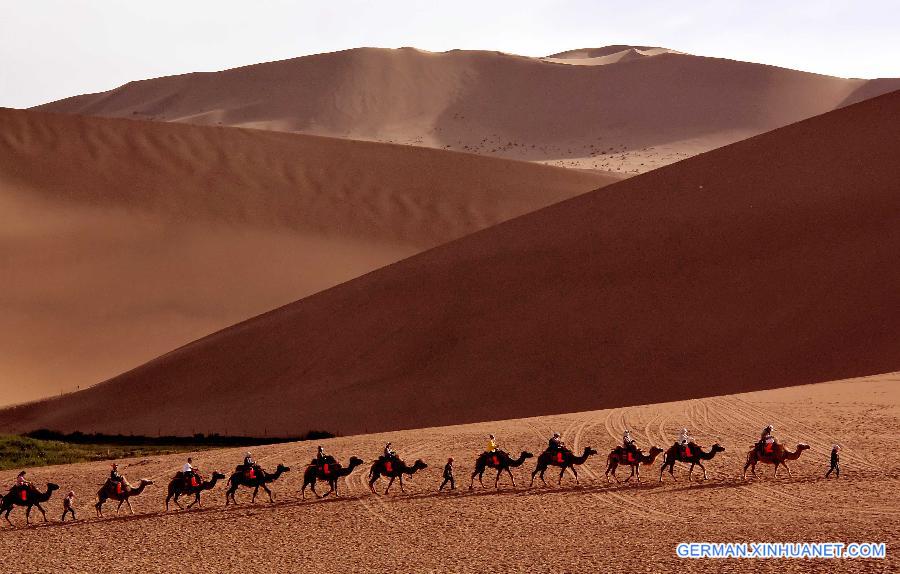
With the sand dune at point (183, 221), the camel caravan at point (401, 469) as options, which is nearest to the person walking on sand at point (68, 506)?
the camel caravan at point (401, 469)

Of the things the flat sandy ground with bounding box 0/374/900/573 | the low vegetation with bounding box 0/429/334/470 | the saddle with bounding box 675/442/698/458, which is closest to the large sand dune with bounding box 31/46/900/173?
the low vegetation with bounding box 0/429/334/470

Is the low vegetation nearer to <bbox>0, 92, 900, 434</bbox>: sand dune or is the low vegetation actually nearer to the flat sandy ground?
<bbox>0, 92, 900, 434</bbox>: sand dune

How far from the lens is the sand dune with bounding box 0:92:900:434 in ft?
156

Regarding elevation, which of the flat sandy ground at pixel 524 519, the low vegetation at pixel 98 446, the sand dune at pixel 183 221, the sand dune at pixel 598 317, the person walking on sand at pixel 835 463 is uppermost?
the sand dune at pixel 183 221

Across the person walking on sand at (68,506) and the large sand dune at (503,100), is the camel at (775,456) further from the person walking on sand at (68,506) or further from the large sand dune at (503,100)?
the large sand dune at (503,100)

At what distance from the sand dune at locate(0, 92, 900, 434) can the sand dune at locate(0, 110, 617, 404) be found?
45.4ft

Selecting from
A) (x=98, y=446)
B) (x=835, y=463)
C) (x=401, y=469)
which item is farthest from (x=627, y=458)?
(x=98, y=446)

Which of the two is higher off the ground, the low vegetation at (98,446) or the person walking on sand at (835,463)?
the low vegetation at (98,446)

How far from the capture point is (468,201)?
316 ft

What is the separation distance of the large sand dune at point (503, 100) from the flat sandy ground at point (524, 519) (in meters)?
112

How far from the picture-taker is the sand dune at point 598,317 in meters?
47.4

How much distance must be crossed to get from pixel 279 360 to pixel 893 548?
135ft

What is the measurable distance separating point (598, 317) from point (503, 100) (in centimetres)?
11797

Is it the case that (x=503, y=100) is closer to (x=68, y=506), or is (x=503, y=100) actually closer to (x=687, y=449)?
(x=687, y=449)
